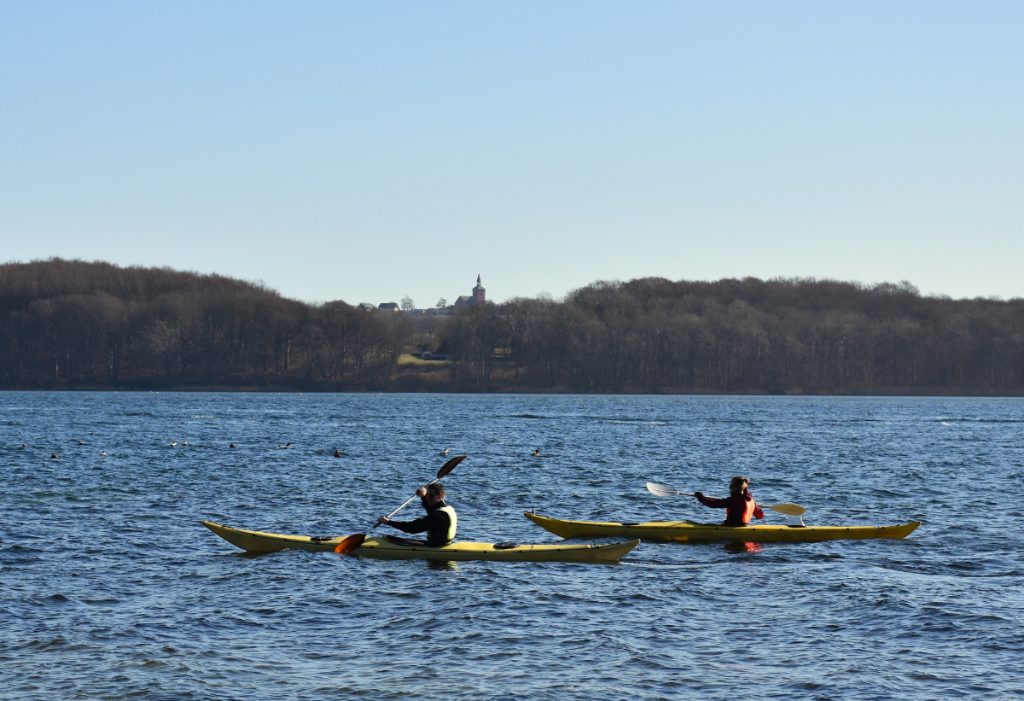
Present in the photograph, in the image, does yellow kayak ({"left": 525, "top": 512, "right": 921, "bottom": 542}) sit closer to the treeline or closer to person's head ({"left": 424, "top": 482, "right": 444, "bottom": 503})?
person's head ({"left": 424, "top": 482, "right": 444, "bottom": 503})

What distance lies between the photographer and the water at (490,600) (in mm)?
15680

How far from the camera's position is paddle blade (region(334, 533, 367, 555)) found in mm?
24078

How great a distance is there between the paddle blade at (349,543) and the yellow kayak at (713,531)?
5115 millimetres

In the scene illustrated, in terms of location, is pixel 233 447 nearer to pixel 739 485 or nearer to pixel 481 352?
pixel 739 485

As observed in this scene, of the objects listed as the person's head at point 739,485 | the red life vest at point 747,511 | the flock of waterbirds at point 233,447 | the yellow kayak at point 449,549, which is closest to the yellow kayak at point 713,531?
the red life vest at point 747,511

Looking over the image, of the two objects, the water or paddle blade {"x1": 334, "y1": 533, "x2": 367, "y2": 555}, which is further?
paddle blade {"x1": 334, "y1": 533, "x2": 367, "y2": 555}

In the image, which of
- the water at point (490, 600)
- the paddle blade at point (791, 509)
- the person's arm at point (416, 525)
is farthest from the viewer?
the paddle blade at point (791, 509)

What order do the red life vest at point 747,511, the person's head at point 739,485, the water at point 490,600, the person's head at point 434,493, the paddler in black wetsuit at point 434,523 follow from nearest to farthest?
the water at point 490,600 → the person's head at point 434,493 → the paddler in black wetsuit at point 434,523 → the person's head at point 739,485 → the red life vest at point 747,511

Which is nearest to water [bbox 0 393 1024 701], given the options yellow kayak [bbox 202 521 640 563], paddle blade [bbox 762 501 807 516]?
yellow kayak [bbox 202 521 640 563]

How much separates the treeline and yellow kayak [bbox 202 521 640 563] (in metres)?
155

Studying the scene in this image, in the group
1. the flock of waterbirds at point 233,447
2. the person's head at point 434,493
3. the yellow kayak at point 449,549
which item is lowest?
the yellow kayak at point 449,549

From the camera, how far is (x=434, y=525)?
79.0 feet

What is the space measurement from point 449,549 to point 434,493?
1.09m

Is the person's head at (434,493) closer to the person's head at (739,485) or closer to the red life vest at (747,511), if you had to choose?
the person's head at (739,485)
